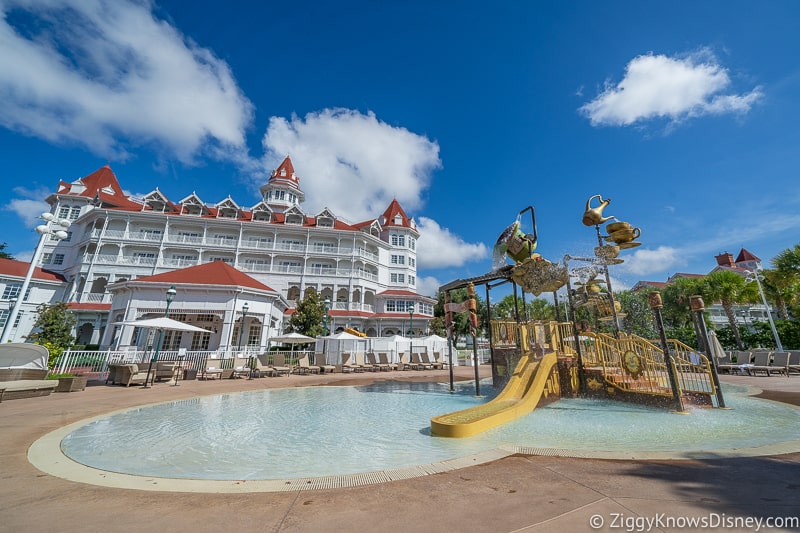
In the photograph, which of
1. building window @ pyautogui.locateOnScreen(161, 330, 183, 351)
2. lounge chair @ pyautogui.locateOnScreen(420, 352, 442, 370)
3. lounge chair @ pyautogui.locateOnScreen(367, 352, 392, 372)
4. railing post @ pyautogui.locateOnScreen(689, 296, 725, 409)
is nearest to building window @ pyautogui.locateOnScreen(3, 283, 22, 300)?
building window @ pyautogui.locateOnScreen(161, 330, 183, 351)

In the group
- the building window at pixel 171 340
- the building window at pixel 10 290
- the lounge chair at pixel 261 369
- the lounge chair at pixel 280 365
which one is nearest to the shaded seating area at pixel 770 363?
the lounge chair at pixel 280 365

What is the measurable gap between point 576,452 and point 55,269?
179ft

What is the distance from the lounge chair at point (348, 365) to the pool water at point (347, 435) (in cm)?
1147

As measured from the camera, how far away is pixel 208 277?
23859mm

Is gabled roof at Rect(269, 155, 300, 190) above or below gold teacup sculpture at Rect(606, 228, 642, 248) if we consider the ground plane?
above

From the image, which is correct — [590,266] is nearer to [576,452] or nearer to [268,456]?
[576,452]

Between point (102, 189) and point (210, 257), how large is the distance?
1904 cm

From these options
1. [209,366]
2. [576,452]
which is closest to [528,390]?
[576,452]

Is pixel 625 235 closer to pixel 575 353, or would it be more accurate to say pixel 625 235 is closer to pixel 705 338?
pixel 705 338

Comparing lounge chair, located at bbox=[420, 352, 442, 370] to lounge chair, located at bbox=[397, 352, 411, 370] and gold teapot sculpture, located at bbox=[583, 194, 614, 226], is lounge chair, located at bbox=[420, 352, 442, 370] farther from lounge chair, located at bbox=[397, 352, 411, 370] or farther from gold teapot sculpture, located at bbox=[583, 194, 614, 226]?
gold teapot sculpture, located at bbox=[583, 194, 614, 226]

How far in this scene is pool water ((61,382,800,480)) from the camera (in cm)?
445

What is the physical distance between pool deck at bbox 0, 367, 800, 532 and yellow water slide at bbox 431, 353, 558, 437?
66.8 inches

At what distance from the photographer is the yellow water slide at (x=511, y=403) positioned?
18.9ft

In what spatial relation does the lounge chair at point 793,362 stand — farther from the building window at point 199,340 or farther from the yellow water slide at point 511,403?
the building window at point 199,340
